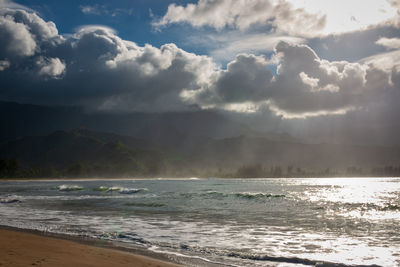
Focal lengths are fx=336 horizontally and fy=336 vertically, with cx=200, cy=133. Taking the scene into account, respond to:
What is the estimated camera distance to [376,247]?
747 inches

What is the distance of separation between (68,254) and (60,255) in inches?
14.8

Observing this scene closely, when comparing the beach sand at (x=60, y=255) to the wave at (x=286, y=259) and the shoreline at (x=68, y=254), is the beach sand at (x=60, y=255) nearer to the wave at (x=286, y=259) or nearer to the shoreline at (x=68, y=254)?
the shoreline at (x=68, y=254)

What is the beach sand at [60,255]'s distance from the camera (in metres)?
13.3

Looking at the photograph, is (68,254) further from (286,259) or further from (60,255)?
(286,259)

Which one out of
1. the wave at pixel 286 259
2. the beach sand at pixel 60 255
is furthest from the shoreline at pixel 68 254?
the wave at pixel 286 259

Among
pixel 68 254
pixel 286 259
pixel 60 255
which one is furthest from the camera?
pixel 286 259

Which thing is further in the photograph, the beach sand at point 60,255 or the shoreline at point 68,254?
the shoreline at point 68,254

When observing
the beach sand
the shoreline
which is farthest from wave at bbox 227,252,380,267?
the beach sand

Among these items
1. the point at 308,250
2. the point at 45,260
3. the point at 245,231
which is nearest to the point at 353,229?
the point at 245,231

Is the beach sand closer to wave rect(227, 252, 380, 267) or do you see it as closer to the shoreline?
the shoreline

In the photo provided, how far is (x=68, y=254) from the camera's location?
49.7 feet

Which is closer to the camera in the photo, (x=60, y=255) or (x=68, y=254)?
(x=60, y=255)

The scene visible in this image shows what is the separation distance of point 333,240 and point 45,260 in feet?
→ 53.9

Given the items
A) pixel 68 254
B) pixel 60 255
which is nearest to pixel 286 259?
pixel 68 254
